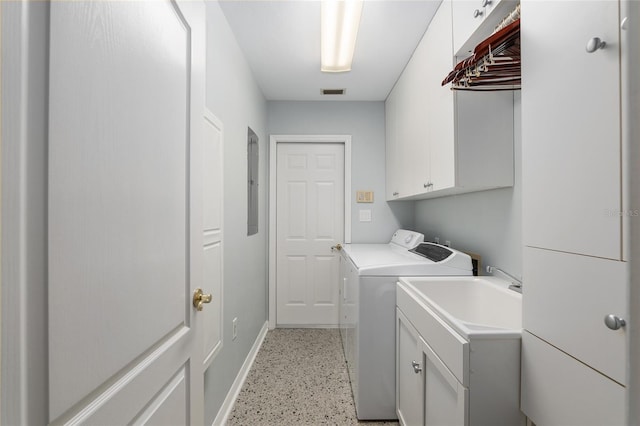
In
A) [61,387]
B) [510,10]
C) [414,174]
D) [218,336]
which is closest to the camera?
[61,387]

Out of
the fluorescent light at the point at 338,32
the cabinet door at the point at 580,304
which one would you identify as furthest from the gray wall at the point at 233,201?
the cabinet door at the point at 580,304

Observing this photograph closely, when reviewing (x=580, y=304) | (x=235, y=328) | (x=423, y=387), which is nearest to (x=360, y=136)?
(x=235, y=328)

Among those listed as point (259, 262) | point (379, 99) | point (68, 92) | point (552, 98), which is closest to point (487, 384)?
point (552, 98)

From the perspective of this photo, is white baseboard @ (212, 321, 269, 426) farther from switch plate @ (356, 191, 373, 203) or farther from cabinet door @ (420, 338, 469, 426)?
switch plate @ (356, 191, 373, 203)

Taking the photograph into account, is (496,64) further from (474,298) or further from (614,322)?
(474,298)

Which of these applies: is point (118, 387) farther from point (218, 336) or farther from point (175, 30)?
point (218, 336)

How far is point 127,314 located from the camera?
0.65 metres

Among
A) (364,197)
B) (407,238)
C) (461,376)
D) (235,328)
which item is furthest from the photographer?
(364,197)

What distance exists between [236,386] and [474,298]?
5.20 ft

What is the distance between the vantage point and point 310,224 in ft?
10.5

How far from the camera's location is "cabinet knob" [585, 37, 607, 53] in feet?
1.97

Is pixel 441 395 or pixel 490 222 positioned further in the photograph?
pixel 490 222

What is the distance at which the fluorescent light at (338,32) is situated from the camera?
156 centimetres

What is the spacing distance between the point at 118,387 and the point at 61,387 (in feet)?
0.49
